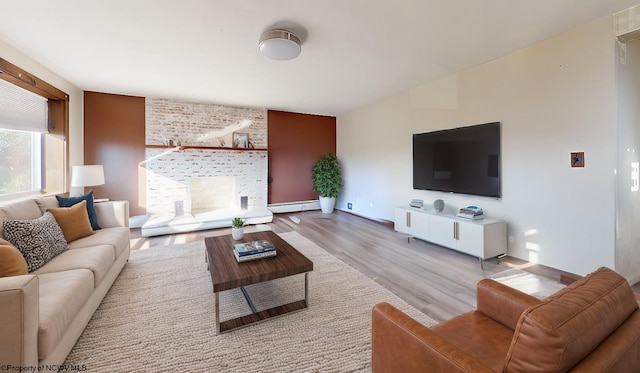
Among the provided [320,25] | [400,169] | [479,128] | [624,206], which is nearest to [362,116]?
[400,169]

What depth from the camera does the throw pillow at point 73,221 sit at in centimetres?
257

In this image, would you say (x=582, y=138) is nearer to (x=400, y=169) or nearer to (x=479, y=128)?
(x=479, y=128)

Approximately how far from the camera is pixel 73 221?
8.66ft

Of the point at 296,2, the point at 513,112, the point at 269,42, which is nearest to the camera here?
the point at 296,2

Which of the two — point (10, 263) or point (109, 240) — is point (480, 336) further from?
point (109, 240)

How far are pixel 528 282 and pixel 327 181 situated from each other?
4.50 metres

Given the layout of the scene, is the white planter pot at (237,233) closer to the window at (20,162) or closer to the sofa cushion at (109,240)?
the sofa cushion at (109,240)

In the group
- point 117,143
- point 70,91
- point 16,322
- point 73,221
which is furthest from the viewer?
point 117,143

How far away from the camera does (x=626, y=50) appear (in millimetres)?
2617

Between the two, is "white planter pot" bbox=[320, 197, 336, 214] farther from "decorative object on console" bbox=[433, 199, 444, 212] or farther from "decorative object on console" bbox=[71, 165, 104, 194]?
"decorative object on console" bbox=[71, 165, 104, 194]

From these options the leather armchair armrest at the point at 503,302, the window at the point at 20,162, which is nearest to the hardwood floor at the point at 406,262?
the leather armchair armrest at the point at 503,302

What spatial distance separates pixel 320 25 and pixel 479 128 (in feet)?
8.47

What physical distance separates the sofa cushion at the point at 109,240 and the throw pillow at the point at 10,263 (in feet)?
2.77

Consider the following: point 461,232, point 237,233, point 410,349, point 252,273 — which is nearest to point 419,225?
point 461,232
